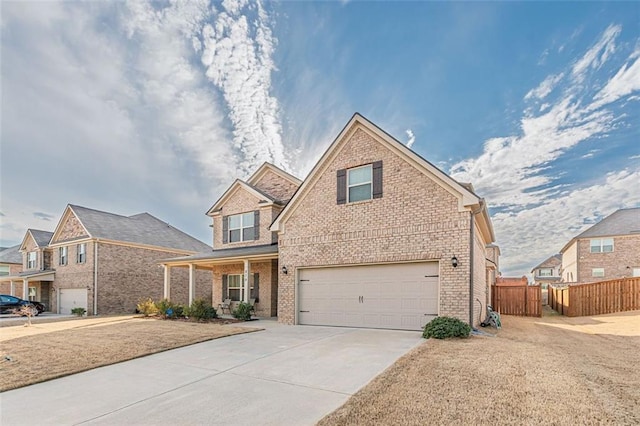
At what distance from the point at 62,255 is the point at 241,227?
16.8 m

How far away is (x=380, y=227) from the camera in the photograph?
11969 millimetres

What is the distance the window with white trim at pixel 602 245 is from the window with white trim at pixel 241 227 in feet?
103

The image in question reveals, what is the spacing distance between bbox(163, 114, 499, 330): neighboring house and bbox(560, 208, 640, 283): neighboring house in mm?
22960

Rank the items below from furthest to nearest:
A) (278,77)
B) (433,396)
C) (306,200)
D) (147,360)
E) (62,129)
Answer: (278,77) < (62,129) < (306,200) < (147,360) < (433,396)

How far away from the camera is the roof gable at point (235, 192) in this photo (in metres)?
18.2

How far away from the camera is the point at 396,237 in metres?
11.6

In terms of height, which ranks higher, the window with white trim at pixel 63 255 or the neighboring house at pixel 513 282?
the window with white trim at pixel 63 255

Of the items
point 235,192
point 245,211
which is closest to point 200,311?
point 245,211

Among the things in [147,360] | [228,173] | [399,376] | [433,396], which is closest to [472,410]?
[433,396]

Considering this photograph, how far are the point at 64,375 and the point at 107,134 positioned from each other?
12.4 meters

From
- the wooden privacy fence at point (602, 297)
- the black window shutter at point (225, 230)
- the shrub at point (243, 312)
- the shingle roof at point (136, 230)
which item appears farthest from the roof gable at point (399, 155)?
the shingle roof at point (136, 230)

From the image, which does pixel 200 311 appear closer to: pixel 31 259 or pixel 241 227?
pixel 241 227

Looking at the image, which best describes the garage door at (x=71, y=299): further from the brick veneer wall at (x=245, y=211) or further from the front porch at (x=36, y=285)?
the brick veneer wall at (x=245, y=211)

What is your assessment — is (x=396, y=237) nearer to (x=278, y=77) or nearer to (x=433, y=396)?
(x=433, y=396)
